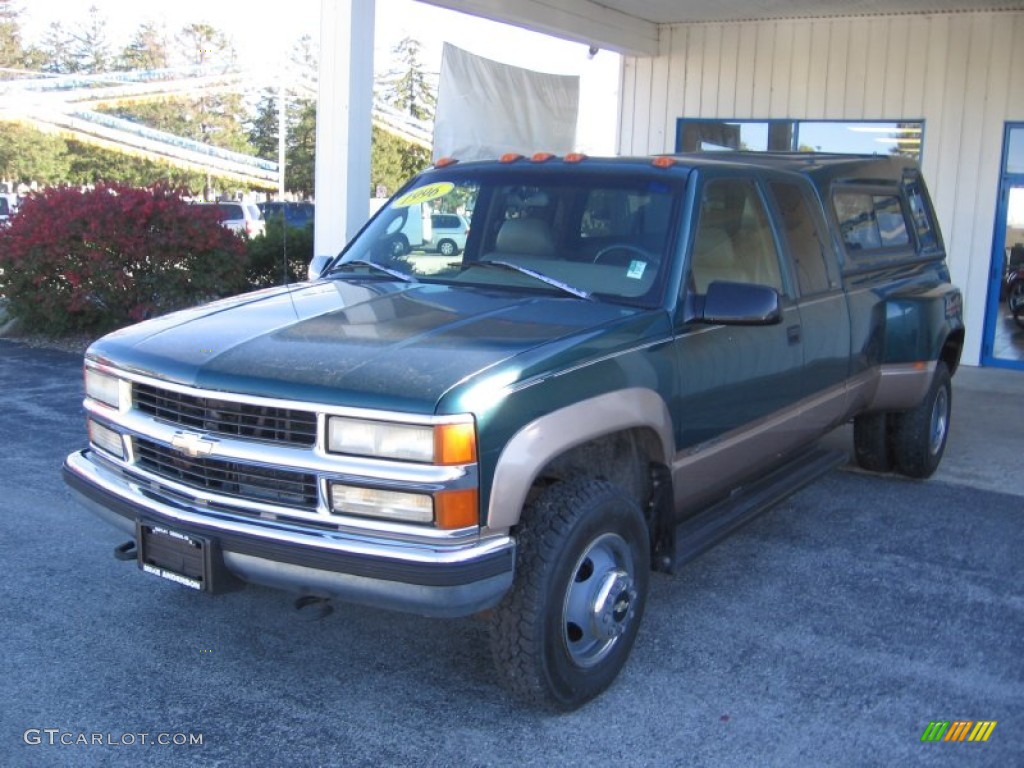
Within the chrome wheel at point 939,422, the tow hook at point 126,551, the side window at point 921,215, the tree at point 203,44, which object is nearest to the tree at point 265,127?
the tree at point 203,44

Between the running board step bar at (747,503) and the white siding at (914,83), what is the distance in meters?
6.60

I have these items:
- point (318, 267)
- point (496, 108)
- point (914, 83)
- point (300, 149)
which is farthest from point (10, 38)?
point (318, 267)

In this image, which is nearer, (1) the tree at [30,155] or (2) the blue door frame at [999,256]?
(2) the blue door frame at [999,256]

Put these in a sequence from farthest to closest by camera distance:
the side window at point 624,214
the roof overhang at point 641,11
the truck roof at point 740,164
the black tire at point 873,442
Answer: the roof overhang at point 641,11
the black tire at point 873,442
the truck roof at point 740,164
the side window at point 624,214

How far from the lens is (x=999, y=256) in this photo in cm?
1143

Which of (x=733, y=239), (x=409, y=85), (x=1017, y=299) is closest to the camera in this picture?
(x=733, y=239)

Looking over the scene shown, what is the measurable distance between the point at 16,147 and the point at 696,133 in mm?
35698

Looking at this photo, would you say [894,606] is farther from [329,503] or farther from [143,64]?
[143,64]

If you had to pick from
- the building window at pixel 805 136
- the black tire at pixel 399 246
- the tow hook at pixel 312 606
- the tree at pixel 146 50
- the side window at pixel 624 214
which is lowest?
the tow hook at pixel 312 606

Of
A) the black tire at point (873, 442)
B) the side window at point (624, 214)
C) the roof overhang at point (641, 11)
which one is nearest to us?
the side window at point (624, 214)

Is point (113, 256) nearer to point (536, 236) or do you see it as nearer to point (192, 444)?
point (536, 236)

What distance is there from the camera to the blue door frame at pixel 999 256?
1122 cm

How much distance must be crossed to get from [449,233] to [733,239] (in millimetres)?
1296

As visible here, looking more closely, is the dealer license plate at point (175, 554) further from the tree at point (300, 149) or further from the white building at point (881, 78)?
the tree at point (300, 149)
